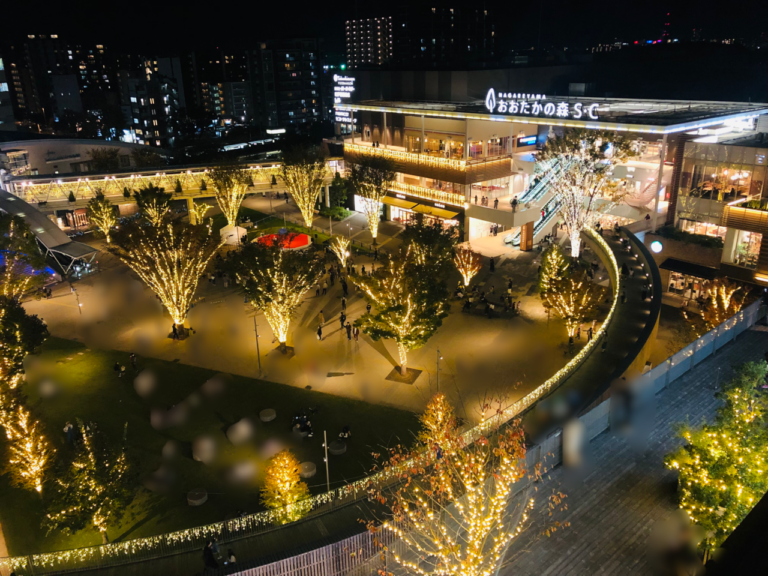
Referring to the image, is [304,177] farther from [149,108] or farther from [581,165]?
[149,108]

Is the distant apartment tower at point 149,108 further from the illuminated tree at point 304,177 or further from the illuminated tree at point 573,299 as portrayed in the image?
the illuminated tree at point 573,299

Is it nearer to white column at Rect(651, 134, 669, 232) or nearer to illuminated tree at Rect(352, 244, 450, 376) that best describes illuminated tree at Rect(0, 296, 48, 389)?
illuminated tree at Rect(352, 244, 450, 376)

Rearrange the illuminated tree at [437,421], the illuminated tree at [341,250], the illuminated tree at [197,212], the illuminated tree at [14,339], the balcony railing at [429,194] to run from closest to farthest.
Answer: the illuminated tree at [437,421]
the illuminated tree at [14,339]
the illuminated tree at [341,250]
the balcony railing at [429,194]
the illuminated tree at [197,212]

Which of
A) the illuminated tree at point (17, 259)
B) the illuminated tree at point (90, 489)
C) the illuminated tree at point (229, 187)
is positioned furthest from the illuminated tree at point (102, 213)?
the illuminated tree at point (90, 489)

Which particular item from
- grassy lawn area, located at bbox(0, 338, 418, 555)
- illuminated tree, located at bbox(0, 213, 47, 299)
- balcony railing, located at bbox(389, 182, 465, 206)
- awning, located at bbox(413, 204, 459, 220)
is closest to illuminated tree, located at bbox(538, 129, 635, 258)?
balcony railing, located at bbox(389, 182, 465, 206)

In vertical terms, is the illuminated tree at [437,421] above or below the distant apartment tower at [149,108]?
below

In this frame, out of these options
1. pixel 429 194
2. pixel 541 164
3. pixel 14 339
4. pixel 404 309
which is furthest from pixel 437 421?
pixel 429 194

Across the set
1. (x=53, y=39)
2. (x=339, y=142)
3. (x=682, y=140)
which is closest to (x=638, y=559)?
(x=682, y=140)
